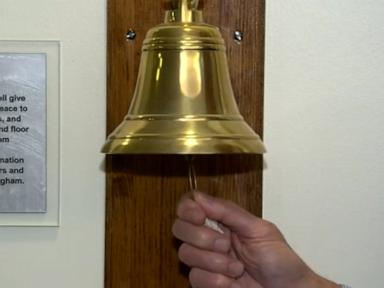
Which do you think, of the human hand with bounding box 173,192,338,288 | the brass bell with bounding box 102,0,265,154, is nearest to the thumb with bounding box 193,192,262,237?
the human hand with bounding box 173,192,338,288

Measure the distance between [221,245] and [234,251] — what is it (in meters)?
0.07

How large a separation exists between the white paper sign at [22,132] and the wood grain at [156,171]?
0.27 ft

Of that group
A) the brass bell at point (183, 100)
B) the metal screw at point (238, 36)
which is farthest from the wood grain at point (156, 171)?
the brass bell at point (183, 100)

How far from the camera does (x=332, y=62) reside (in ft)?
2.71

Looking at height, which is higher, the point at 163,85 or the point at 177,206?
the point at 163,85

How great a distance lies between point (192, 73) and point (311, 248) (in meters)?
0.29

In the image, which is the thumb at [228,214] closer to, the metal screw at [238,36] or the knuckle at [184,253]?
the knuckle at [184,253]

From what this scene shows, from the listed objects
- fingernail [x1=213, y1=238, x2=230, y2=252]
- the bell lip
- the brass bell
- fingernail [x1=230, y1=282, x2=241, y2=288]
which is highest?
the brass bell

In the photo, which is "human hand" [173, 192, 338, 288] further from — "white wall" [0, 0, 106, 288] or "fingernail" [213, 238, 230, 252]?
"white wall" [0, 0, 106, 288]

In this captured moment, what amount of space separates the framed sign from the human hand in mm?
172

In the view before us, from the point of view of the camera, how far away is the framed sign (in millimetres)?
810

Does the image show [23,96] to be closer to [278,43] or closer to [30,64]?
[30,64]

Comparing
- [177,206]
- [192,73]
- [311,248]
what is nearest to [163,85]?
[192,73]

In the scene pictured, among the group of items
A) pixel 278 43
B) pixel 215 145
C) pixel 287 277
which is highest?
pixel 278 43
